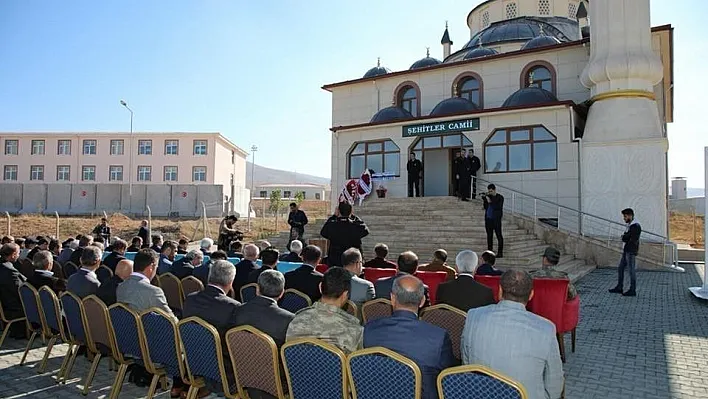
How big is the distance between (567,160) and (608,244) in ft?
11.4

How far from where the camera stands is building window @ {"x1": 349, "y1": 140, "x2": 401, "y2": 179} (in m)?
19.7

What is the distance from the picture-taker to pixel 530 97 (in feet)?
57.5

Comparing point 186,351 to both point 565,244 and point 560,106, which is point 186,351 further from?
point 560,106

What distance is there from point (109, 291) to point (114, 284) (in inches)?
2.9

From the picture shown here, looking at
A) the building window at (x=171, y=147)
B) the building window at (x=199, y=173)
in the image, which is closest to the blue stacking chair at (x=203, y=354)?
the building window at (x=199, y=173)

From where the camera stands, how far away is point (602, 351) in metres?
5.67

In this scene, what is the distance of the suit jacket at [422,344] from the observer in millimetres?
2672

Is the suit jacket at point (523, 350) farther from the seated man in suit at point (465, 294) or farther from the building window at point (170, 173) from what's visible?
the building window at point (170, 173)

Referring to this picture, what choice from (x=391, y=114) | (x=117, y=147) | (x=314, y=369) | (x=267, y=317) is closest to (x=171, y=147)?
(x=117, y=147)

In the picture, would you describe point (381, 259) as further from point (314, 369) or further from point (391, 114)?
point (391, 114)

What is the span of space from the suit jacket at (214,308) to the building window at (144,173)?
44.3 m

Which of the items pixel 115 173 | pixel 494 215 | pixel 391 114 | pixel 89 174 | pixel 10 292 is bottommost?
pixel 10 292

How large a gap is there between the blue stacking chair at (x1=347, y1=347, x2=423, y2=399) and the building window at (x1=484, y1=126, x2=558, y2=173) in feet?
51.5

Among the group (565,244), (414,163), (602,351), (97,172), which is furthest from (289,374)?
(97,172)
